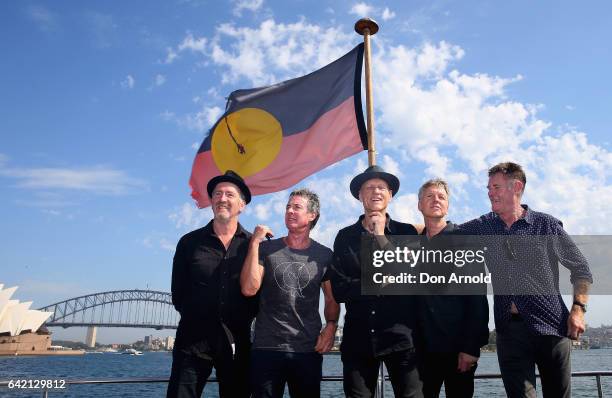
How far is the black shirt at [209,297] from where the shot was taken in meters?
4.32

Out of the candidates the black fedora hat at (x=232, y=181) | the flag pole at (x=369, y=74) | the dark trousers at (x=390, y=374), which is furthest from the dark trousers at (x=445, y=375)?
the flag pole at (x=369, y=74)

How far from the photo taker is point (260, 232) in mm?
4441

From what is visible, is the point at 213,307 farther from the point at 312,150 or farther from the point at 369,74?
the point at 369,74

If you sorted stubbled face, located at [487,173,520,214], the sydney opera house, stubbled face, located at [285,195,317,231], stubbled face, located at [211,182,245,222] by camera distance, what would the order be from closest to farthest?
1. stubbled face, located at [487,173,520,214]
2. stubbled face, located at [285,195,317,231]
3. stubbled face, located at [211,182,245,222]
4. the sydney opera house

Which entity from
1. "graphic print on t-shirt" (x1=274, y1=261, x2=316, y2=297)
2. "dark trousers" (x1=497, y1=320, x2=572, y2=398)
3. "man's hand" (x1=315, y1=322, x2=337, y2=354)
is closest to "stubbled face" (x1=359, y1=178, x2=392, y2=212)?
"graphic print on t-shirt" (x1=274, y1=261, x2=316, y2=297)

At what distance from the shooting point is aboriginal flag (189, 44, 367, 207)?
791 cm

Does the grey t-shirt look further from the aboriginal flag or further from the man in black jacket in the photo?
the aboriginal flag

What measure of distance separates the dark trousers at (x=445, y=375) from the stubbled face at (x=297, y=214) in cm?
171

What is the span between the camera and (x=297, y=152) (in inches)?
323

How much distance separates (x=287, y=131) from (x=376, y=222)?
452 cm

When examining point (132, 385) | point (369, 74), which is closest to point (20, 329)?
point (132, 385)

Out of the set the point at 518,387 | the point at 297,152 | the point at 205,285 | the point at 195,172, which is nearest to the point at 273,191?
the point at 297,152

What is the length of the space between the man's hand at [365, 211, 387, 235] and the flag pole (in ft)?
7.05

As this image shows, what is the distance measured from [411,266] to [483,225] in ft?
3.18
